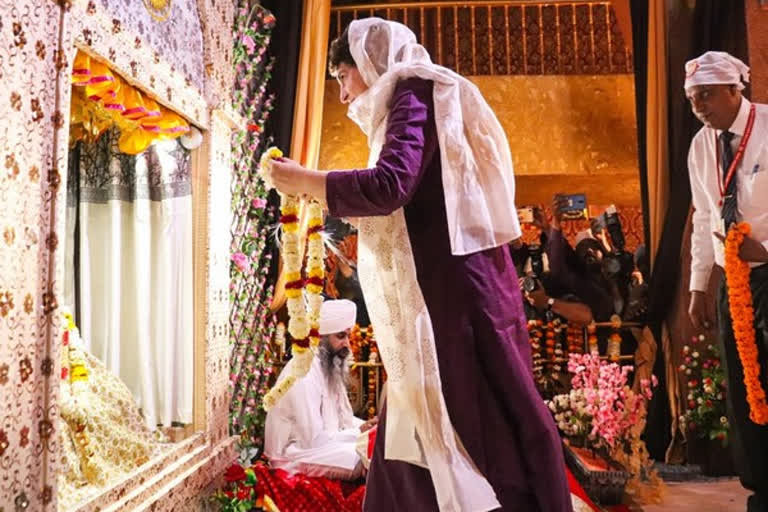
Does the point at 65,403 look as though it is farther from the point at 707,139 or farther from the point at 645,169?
the point at 645,169

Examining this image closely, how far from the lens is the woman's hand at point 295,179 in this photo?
60.4 inches

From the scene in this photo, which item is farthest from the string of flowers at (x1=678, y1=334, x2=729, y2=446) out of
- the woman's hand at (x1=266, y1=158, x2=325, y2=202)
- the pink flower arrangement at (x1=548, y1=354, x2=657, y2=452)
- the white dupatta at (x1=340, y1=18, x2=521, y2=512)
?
the woman's hand at (x1=266, y1=158, x2=325, y2=202)

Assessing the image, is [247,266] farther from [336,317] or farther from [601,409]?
[601,409]

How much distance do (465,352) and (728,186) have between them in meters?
2.13

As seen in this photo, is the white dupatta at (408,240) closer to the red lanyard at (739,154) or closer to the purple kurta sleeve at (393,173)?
the purple kurta sleeve at (393,173)

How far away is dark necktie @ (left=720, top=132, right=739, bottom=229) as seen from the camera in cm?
297

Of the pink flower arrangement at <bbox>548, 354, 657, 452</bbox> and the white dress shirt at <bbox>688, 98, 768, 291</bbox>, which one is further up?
the white dress shirt at <bbox>688, 98, 768, 291</bbox>

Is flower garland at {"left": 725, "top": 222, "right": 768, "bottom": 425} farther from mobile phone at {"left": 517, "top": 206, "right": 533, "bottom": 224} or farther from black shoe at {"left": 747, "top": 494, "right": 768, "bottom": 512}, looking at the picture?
mobile phone at {"left": 517, "top": 206, "right": 533, "bottom": 224}

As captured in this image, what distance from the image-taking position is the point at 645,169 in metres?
4.84

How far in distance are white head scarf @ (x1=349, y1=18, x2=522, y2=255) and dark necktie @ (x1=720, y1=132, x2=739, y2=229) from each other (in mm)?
1739

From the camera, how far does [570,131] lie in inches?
229

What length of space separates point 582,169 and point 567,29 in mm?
1284

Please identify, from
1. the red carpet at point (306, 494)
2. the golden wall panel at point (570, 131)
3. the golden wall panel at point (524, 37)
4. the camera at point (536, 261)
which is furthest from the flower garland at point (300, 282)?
the golden wall panel at point (524, 37)

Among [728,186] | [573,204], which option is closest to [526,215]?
[573,204]
